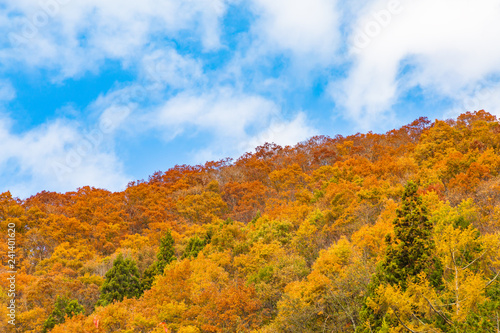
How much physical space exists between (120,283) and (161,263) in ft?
11.8

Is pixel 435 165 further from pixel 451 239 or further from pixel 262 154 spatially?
pixel 262 154

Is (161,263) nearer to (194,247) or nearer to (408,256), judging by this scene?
(194,247)

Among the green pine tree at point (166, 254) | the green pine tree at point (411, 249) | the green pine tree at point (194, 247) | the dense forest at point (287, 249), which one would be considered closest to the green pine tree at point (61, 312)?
the dense forest at point (287, 249)

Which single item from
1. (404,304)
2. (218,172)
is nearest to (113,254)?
(218,172)

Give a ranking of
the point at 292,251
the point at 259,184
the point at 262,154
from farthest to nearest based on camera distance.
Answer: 1. the point at 262,154
2. the point at 259,184
3. the point at 292,251

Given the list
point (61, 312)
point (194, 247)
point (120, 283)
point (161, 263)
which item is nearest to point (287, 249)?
point (194, 247)

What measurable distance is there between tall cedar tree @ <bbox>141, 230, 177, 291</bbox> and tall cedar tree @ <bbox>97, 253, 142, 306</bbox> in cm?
83

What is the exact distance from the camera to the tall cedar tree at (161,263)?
28828mm

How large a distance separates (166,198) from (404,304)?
36470mm

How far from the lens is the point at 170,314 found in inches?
744

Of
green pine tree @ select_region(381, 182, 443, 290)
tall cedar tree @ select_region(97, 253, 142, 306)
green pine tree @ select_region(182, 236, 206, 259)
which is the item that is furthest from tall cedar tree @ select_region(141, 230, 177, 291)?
green pine tree @ select_region(381, 182, 443, 290)

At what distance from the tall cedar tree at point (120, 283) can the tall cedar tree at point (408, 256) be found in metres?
18.1

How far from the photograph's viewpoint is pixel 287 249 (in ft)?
85.7

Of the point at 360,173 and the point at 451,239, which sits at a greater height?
the point at 360,173
